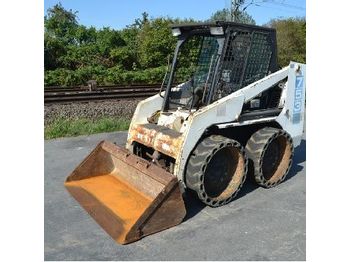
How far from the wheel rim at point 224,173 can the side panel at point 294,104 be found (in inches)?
43.2

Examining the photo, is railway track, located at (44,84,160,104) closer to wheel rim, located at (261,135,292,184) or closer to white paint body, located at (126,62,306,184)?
white paint body, located at (126,62,306,184)

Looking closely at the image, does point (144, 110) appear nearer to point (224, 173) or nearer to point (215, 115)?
point (215, 115)

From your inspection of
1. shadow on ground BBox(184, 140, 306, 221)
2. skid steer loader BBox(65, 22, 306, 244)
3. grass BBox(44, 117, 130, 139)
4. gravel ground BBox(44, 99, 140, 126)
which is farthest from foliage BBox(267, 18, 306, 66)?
skid steer loader BBox(65, 22, 306, 244)

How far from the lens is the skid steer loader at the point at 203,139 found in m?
4.48

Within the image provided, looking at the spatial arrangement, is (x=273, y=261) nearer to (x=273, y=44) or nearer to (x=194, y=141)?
(x=194, y=141)

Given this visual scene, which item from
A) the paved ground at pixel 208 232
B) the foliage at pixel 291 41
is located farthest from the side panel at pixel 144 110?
the foliage at pixel 291 41

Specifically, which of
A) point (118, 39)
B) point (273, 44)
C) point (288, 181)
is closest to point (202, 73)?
point (273, 44)

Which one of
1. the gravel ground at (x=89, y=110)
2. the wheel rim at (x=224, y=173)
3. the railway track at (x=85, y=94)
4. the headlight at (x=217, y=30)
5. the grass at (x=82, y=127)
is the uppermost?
the headlight at (x=217, y=30)

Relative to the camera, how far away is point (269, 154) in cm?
552

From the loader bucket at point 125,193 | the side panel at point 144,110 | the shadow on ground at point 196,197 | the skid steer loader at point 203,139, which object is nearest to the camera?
the loader bucket at point 125,193

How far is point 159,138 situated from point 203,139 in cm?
56

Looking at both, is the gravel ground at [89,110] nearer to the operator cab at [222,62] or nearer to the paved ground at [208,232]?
the paved ground at [208,232]

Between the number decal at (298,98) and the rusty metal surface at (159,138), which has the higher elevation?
the number decal at (298,98)

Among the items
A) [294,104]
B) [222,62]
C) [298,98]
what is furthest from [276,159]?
[222,62]
